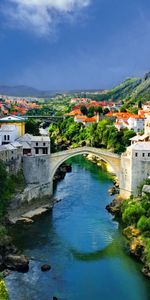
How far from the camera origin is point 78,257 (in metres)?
24.5

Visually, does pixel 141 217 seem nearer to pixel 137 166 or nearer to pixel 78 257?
pixel 78 257

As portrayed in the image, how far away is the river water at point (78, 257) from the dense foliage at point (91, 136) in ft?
52.0

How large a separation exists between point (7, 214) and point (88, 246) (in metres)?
5.33

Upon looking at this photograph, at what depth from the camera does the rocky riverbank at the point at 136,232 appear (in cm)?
2289

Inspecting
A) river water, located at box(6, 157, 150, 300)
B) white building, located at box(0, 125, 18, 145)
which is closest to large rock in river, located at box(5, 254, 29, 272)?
river water, located at box(6, 157, 150, 300)

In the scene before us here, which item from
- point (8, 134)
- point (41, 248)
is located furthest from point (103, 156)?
point (41, 248)

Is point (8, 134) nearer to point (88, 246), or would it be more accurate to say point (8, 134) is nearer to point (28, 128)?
point (28, 128)

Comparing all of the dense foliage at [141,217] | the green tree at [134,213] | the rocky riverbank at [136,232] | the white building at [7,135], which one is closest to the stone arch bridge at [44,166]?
the white building at [7,135]

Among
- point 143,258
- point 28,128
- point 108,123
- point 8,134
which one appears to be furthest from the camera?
point 108,123

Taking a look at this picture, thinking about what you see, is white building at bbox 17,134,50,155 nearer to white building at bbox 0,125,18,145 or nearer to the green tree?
white building at bbox 0,125,18,145

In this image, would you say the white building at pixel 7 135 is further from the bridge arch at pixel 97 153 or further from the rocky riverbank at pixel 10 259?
the rocky riverbank at pixel 10 259

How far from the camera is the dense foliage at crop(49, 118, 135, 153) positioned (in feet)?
163

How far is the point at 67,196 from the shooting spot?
3481cm

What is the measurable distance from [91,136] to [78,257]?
33.9 m
